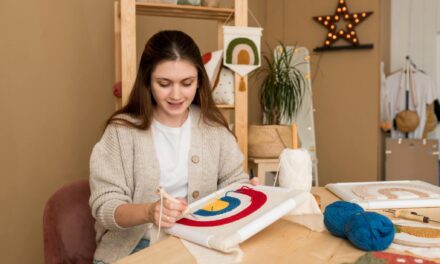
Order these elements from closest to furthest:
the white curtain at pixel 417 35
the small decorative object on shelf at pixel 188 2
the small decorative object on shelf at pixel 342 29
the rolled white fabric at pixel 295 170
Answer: the rolled white fabric at pixel 295 170 < the small decorative object on shelf at pixel 188 2 < the small decorative object on shelf at pixel 342 29 < the white curtain at pixel 417 35

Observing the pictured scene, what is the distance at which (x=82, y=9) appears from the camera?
2.32m

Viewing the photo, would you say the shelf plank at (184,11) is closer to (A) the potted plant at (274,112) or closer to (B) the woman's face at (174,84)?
(A) the potted plant at (274,112)

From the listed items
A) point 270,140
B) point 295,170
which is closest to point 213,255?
point 295,170

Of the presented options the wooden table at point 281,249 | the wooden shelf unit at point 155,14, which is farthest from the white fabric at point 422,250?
the wooden shelf unit at point 155,14

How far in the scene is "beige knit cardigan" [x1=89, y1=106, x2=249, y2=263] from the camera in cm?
122

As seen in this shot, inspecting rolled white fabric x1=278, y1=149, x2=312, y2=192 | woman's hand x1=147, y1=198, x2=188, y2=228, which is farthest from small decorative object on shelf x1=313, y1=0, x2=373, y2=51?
woman's hand x1=147, y1=198, x2=188, y2=228

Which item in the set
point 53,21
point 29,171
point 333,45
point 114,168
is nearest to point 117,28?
point 53,21

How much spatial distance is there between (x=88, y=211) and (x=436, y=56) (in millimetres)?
4869

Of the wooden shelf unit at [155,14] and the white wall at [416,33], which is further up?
the white wall at [416,33]

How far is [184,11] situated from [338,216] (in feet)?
5.59

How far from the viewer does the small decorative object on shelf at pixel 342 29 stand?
3.99m

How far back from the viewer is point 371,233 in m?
0.83

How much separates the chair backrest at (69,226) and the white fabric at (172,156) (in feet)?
0.84

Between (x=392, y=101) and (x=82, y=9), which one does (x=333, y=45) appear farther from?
(x=82, y=9)
